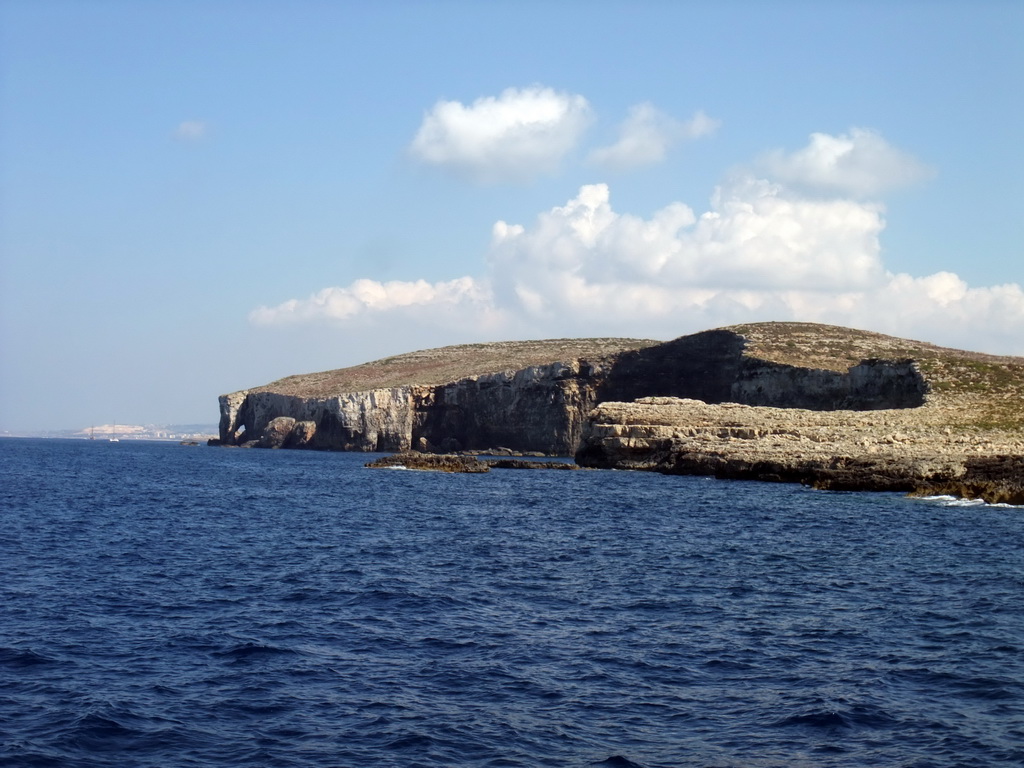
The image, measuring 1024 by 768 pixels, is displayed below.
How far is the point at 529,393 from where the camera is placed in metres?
95.7

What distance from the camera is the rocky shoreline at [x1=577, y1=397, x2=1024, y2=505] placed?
4297 cm

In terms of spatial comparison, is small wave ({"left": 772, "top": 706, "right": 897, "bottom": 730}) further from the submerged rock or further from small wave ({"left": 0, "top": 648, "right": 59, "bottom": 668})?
the submerged rock

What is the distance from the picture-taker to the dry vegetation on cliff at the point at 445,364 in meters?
107

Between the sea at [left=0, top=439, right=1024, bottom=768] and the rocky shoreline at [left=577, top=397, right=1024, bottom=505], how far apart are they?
426 inches

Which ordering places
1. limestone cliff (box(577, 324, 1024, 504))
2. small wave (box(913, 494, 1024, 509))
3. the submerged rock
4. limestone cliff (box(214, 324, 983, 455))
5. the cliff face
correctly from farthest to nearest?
1. the cliff face
2. limestone cliff (box(214, 324, 983, 455))
3. the submerged rock
4. limestone cliff (box(577, 324, 1024, 504))
5. small wave (box(913, 494, 1024, 509))

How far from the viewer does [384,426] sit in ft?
333

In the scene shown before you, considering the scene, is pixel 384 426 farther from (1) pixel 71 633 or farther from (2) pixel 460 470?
(1) pixel 71 633

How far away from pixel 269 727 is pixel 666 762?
503cm

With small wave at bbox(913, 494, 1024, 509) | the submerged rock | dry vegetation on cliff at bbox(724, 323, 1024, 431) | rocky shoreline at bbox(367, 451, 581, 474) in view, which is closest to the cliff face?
dry vegetation on cliff at bbox(724, 323, 1024, 431)

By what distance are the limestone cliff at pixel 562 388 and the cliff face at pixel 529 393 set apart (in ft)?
0.36

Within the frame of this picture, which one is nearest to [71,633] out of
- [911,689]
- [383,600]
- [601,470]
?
[383,600]

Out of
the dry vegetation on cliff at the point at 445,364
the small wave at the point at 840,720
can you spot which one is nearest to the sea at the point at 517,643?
the small wave at the point at 840,720

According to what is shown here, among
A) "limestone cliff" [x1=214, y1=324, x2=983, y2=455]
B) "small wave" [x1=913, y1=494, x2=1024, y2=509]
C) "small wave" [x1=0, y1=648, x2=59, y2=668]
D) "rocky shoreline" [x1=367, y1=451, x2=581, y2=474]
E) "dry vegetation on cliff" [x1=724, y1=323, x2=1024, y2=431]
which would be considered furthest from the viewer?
"limestone cliff" [x1=214, y1=324, x2=983, y2=455]

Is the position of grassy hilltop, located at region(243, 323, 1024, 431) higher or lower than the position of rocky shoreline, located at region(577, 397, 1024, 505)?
higher
